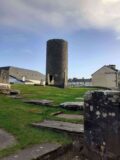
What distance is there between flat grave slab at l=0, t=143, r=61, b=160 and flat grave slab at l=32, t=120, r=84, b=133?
33.4 inches

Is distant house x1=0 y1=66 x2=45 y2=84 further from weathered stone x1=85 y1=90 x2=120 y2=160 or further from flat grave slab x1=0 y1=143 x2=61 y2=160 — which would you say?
weathered stone x1=85 y1=90 x2=120 y2=160

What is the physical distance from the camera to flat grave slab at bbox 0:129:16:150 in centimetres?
494

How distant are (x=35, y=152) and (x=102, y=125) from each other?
126cm

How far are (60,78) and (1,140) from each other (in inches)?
1152

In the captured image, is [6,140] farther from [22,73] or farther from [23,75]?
[22,73]

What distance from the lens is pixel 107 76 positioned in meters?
61.9

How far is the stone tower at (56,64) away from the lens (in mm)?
34469

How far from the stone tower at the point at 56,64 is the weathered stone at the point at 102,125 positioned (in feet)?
95.3

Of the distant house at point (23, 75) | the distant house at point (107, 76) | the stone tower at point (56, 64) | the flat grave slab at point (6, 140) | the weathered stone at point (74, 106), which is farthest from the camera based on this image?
the distant house at point (23, 75)

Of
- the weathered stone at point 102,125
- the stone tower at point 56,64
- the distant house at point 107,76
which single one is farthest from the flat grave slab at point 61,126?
the distant house at point 107,76

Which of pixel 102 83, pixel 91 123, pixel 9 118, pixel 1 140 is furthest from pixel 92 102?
pixel 102 83

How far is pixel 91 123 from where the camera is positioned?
4820 millimetres

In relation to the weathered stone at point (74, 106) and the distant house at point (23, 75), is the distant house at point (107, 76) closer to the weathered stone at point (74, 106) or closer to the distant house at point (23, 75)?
the distant house at point (23, 75)

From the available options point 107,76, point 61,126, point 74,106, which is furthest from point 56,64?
point 107,76
